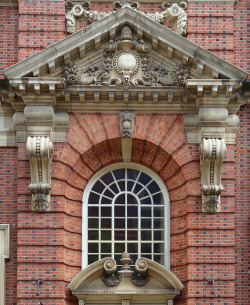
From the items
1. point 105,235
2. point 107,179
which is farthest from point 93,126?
point 105,235

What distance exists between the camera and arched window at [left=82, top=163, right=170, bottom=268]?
22.5m

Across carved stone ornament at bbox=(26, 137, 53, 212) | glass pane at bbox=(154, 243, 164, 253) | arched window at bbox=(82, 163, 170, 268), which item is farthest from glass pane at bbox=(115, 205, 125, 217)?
carved stone ornament at bbox=(26, 137, 53, 212)

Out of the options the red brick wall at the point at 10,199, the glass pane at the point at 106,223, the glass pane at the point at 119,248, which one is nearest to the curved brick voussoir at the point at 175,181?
the glass pane at the point at 106,223

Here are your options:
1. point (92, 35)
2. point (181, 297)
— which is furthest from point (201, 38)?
point (181, 297)

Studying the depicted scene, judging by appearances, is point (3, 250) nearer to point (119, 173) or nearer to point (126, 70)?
point (119, 173)

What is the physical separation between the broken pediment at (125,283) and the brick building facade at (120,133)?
30 cm

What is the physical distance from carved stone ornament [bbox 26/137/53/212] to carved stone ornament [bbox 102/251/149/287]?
188 centimetres

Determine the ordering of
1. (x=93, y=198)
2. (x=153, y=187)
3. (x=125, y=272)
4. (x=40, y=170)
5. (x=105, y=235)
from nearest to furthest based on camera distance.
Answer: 1. (x=40, y=170)
2. (x=125, y=272)
3. (x=105, y=235)
4. (x=93, y=198)
5. (x=153, y=187)

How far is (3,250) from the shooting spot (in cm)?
2192

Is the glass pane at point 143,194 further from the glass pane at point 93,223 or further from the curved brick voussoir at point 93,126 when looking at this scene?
the curved brick voussoir at point 93,126

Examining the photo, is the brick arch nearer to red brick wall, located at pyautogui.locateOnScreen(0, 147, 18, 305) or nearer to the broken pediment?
the broken pediment

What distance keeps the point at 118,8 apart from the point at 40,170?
424 centimetres

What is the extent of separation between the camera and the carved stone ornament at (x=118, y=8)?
2258 centimetres

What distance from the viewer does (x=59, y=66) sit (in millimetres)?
22000
